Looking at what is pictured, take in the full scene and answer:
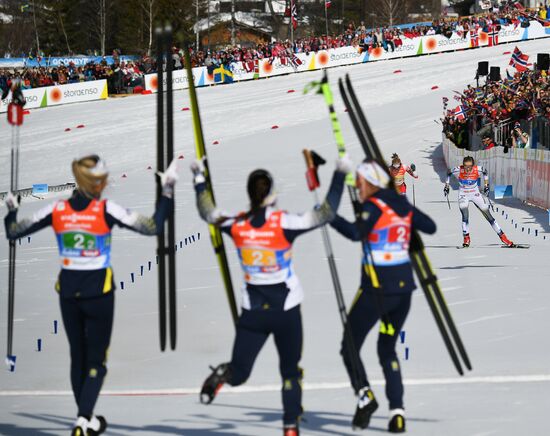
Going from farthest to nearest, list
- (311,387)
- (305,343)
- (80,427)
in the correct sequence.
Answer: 1. (305,343)
2. (311,387)
3. (80,427)

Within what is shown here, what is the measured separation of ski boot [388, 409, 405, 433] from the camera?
7660 mm

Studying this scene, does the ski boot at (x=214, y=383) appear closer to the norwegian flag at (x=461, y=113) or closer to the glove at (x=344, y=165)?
the glove at (x=344, y=165)

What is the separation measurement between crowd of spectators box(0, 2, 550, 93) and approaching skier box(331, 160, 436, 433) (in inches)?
1491

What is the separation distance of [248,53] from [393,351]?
154 ft

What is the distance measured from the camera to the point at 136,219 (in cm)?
760

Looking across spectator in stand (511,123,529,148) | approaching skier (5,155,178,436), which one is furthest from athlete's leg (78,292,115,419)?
spectator in stand (511,123,529,148)

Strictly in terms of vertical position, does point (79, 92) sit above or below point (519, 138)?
below

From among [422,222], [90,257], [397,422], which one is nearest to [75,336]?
[90,257]

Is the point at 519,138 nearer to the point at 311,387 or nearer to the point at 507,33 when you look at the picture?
the point at 311,387

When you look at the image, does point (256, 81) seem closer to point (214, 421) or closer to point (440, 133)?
point (440, 133)

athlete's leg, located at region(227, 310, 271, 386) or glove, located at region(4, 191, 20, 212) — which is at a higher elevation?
glove, located at region(4, 191, 20, 212)

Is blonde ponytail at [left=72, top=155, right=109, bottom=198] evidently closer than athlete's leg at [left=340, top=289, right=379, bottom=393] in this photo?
Yes

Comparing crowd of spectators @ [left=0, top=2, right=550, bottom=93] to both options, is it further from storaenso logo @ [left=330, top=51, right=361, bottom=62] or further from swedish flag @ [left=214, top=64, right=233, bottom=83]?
storaenso logo @ [left=330, top=51, right=361, bottom=62]

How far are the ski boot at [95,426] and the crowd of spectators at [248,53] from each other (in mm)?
37748
